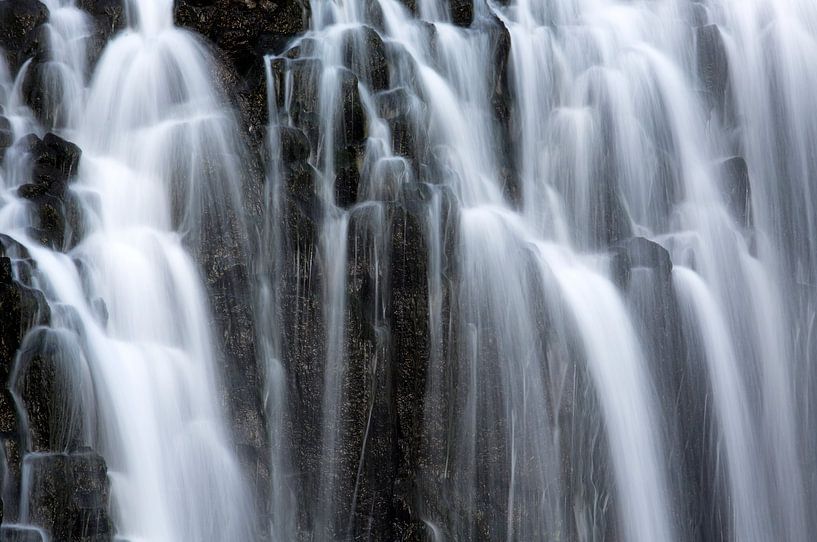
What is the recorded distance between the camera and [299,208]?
12711 mm

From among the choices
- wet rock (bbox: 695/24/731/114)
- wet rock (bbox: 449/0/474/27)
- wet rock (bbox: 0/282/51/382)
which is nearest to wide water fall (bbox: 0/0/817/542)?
wet rock (bbox: 0/282/51/382)

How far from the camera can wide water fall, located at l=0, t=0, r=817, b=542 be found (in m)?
10.8

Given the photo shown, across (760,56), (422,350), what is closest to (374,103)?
(422,350)

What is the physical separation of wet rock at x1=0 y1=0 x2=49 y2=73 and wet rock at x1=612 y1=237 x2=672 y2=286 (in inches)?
296

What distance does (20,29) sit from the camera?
46.9 ft

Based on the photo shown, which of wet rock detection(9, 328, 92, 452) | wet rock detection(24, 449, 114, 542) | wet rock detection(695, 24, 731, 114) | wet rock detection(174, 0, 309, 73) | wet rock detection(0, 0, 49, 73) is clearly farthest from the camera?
wet rock detection(695, 24, 731, 114)

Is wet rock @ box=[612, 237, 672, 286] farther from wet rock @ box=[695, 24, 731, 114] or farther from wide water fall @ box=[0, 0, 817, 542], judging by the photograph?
wet rock @ box=[695, 24, 731, 114]

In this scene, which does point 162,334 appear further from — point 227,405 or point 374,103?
point 374,103

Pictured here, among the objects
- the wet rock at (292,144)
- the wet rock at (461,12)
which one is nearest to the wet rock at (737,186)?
the wet rock at (461,12)

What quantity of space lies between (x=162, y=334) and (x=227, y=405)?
951 millimetres

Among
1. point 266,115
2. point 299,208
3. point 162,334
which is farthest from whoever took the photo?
point 266,115

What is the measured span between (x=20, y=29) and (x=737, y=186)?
32.0ft

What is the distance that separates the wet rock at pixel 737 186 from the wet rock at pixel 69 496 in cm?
997

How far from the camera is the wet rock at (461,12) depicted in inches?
660
